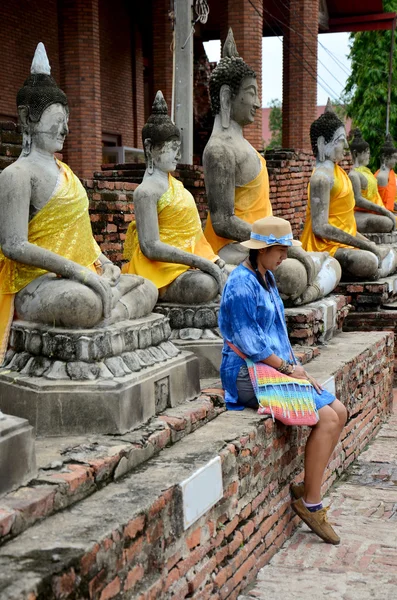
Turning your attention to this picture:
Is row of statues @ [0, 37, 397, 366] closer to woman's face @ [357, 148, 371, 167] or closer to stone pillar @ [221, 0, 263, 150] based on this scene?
woman's face @ [357, 148, 371, 167]

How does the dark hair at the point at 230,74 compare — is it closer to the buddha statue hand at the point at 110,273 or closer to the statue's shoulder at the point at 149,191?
the statue's shoulder at the point at 149,191

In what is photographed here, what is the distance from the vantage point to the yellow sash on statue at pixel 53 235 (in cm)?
372

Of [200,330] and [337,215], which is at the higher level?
[337,215]

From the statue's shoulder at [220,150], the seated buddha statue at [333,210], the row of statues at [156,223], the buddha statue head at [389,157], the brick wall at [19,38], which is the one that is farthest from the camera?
the brick wall at [19,38]

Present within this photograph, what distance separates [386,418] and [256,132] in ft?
24.2

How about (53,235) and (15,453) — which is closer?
(15,453)

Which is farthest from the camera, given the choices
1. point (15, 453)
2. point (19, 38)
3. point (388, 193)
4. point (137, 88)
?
point (137, 88)

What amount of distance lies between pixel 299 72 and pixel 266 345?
13.0 m

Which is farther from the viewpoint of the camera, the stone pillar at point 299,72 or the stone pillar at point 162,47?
the stone pillar at point 299,72

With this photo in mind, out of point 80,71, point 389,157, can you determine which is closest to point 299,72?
point 389,157

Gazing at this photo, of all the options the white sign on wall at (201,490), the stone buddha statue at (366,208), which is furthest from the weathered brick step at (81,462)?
the stone buddha statue at (366,208)

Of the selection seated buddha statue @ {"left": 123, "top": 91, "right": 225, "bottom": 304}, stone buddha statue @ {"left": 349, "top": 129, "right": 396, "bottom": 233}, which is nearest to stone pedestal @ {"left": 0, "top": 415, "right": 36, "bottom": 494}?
seated buddha statue @ {"left": 123, "top": 91, "right": 225, "bottom": 304}

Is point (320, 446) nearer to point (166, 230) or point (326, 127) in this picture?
point (166, 230)

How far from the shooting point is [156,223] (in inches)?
182
